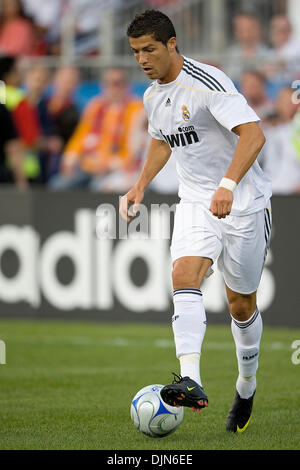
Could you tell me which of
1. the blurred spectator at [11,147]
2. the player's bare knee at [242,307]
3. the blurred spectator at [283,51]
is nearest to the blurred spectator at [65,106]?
the blurred spectator at [11,147]

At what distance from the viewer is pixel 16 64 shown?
46.6ft

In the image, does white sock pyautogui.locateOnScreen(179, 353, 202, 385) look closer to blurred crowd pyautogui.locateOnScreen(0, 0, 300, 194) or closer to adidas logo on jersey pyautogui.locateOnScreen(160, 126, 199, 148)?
adidas logo on jersey pyautogui.locateOnScreen(160, 126, 199, 148)

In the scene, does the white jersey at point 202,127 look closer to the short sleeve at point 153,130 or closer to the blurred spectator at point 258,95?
the short sleeve at point 153,130

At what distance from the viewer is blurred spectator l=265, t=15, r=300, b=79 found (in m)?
12.7

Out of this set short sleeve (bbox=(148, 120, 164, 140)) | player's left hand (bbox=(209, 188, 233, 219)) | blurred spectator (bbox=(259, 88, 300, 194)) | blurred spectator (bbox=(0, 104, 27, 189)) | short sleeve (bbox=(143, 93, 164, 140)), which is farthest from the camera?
blurred spectator (bbox=(0, 104, 27, 189))

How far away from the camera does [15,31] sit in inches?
639

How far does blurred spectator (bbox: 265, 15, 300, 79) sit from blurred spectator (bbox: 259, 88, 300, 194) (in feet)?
2.08

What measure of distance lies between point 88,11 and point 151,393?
11.2 m

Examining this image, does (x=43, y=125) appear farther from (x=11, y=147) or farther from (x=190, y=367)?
(x=190, y=367)

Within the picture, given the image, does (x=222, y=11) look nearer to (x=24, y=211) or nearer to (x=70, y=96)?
(x=70, y=96)

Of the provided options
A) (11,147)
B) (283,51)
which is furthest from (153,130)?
(11,147)

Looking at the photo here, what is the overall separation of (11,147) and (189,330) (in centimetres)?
870

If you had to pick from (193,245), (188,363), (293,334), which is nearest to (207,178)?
(193,245)

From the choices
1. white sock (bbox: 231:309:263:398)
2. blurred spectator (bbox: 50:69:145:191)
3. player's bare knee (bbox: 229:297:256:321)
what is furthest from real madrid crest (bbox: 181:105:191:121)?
blurred spectator (bbox: 50:69:145:191)
